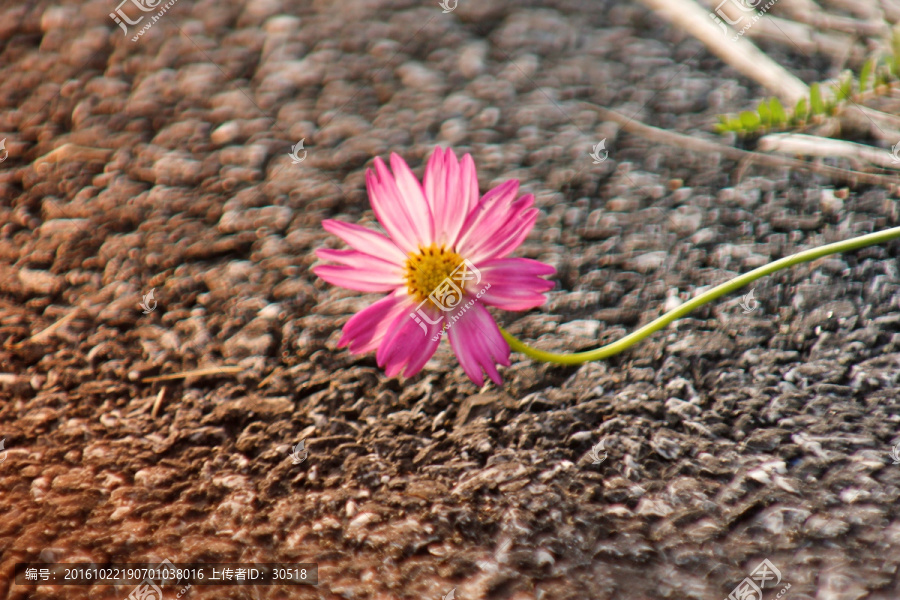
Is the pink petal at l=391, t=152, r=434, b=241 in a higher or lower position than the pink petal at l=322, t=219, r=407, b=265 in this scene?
higher

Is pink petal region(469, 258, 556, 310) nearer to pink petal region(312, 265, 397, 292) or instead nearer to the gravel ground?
pink petal region(312, 265, 397, 292)

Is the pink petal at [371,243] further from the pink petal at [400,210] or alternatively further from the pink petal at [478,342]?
the pink petal at [478,342]

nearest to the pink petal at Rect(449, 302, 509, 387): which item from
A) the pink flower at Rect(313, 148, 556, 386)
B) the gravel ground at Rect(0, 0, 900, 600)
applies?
the pink flower at Rect(313, 148, 556, 386)

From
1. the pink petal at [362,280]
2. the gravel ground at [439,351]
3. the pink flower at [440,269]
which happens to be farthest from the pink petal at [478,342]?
the gravel ground at [439,351]

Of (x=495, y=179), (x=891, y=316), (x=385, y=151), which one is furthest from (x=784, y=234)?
(x=385, y=151)

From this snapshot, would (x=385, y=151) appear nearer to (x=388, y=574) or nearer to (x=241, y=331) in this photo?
(x=241, y=331)

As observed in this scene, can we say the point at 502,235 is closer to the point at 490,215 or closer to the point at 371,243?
the point at 490,215

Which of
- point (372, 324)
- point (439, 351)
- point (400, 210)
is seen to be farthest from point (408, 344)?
point (439, 351)
